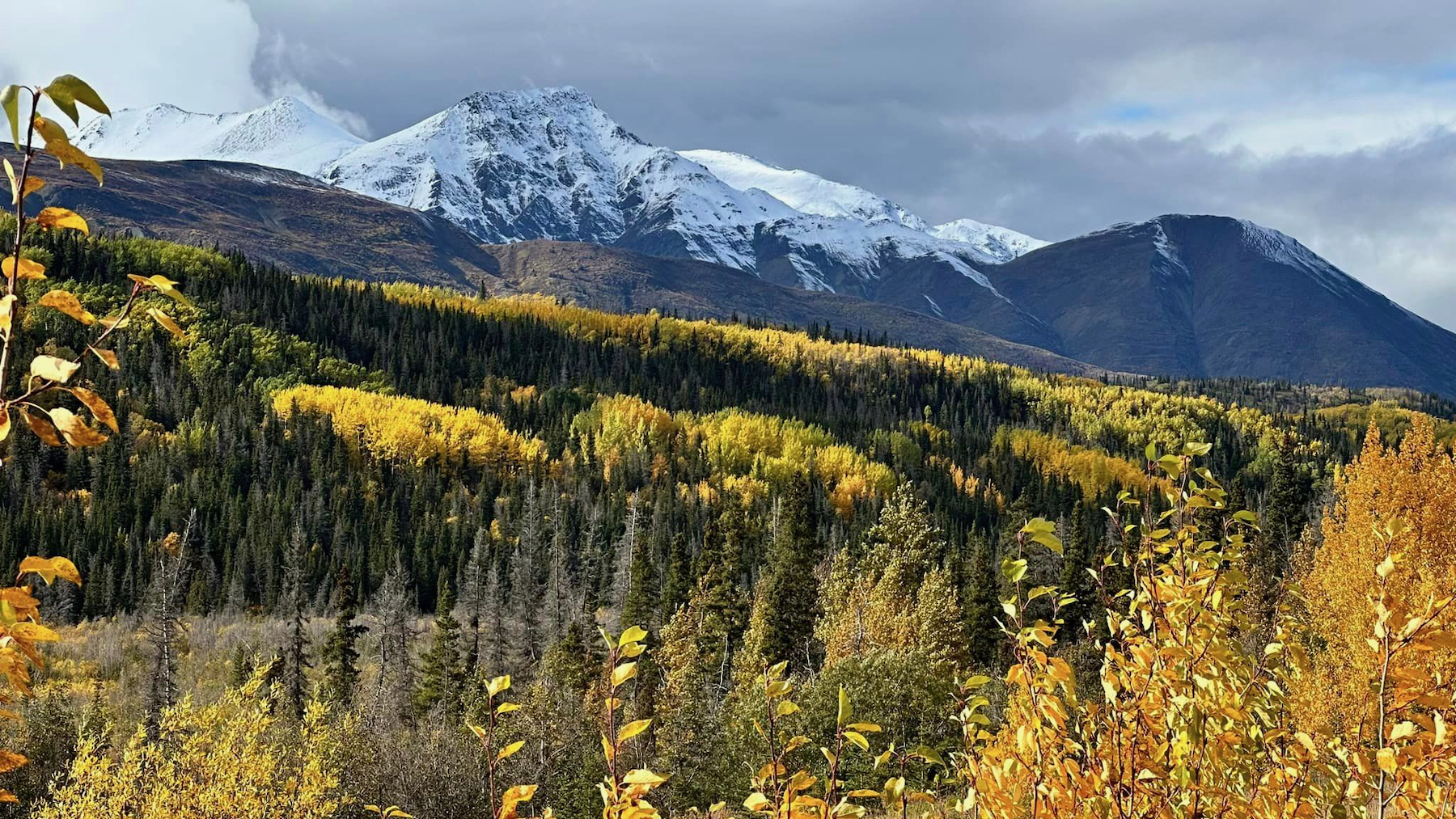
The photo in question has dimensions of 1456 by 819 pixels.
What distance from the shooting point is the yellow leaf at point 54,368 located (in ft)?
10.5

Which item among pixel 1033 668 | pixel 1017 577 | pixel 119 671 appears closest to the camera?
pixel 1017 577

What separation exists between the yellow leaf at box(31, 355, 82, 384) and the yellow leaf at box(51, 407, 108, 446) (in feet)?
0.34

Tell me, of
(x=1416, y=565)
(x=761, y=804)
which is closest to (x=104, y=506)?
(x=1416, y=565)

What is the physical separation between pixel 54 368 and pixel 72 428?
19 cm

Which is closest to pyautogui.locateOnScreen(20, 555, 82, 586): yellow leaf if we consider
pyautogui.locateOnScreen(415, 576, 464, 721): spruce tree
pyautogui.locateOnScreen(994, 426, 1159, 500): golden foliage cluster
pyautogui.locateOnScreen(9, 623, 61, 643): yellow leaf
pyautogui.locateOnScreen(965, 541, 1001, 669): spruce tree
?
pyautogui.locateOnScreen(9, 623, 61, 643): yellow leaf

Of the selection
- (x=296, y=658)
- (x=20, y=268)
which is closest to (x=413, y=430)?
(x=296, y=658)

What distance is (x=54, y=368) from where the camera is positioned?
3221 millimetres

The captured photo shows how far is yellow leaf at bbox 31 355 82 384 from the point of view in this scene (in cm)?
319

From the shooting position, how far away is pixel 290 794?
3212cm

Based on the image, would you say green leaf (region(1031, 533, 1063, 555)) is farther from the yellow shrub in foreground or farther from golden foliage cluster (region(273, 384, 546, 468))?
golden foliage cluster (region(273, 384, 546, 468))

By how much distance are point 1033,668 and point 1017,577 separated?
1460 millimetres

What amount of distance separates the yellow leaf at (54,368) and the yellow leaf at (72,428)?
10 cm

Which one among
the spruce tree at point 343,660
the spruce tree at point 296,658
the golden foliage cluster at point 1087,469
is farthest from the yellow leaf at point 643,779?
the golden foliage cluster at point 1087,469

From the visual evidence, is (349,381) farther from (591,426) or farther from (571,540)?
(571,540)
